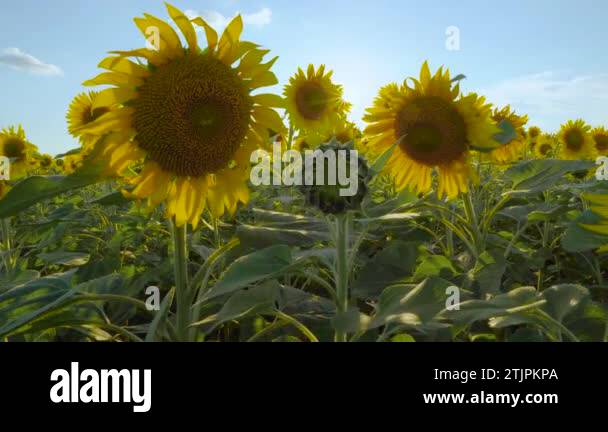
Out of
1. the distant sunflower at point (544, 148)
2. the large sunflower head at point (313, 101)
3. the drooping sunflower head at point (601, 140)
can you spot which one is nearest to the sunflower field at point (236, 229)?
the large sunflower head at point (313, 101)

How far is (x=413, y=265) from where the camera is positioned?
7.48 feet

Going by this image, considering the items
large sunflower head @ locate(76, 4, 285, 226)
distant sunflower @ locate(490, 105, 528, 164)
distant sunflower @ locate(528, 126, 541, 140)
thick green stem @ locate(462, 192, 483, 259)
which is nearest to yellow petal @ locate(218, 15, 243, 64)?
large sunflower head @ locate(76, 4, 285, 226)

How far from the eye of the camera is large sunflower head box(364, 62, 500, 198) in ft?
8.74

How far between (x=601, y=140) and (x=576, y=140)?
297 mm

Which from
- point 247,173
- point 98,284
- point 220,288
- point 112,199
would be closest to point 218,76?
point 247,173

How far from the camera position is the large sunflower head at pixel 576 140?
7059mm

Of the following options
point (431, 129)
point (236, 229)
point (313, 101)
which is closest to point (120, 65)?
point (236, 229)

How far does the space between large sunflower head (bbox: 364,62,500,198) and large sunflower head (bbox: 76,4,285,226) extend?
4.09ft

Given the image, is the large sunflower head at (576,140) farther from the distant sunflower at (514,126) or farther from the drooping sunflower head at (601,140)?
the distant sunflower at (514,126)

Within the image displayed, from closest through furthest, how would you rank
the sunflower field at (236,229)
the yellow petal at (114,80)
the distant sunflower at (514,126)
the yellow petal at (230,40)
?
the sunflower field at (236,229) → the yellow petal at (114,80) → the yellow petal at (230,40) → the distant sunflower at (514,126)

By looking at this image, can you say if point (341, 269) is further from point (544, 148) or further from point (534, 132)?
point (534, 132)

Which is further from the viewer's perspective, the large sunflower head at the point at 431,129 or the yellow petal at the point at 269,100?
the large sunflower head at the point at 431,129

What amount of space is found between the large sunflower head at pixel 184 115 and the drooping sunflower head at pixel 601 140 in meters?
A: 6.55

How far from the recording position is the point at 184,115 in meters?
1.62
